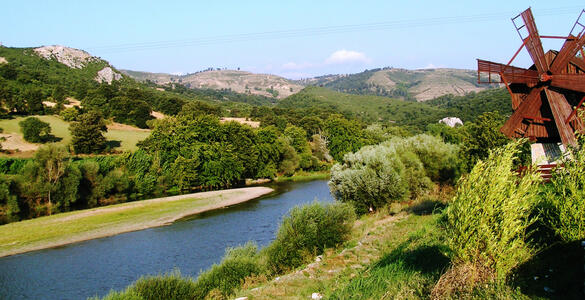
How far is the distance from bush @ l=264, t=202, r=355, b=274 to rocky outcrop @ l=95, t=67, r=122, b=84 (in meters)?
135

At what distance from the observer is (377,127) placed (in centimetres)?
10212

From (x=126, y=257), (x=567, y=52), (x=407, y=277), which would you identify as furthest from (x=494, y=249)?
(x=126, y=257)

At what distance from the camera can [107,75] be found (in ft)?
469

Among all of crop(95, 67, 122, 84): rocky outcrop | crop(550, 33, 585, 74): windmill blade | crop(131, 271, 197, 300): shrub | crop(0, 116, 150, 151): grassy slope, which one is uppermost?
crop(95, 67, 122, 84): rocky outcrop

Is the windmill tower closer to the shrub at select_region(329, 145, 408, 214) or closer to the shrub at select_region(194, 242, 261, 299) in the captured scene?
the shrub at select_region(329, 145, 408, 214)

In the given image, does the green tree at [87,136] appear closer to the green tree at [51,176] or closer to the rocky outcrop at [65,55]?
the green tree at [51,176]

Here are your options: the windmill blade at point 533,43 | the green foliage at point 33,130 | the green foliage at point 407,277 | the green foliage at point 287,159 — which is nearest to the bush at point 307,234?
the green foliage at point 407,277

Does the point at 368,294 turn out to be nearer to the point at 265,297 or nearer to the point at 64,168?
the point at 265,297

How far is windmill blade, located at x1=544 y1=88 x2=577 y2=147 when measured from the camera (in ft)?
58.2

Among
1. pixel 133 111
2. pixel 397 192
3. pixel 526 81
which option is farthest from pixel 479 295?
pixel 133 111

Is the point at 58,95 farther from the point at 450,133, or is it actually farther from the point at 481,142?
the point at 450,133

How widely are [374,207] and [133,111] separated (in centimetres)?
6942

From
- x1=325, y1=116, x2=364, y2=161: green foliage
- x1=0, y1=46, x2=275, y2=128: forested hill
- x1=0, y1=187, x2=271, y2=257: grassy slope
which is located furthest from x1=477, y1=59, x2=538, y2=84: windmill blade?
x1=0, y1=46, x2=275, y2=128: forested hill

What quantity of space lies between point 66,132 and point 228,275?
5989 cm
